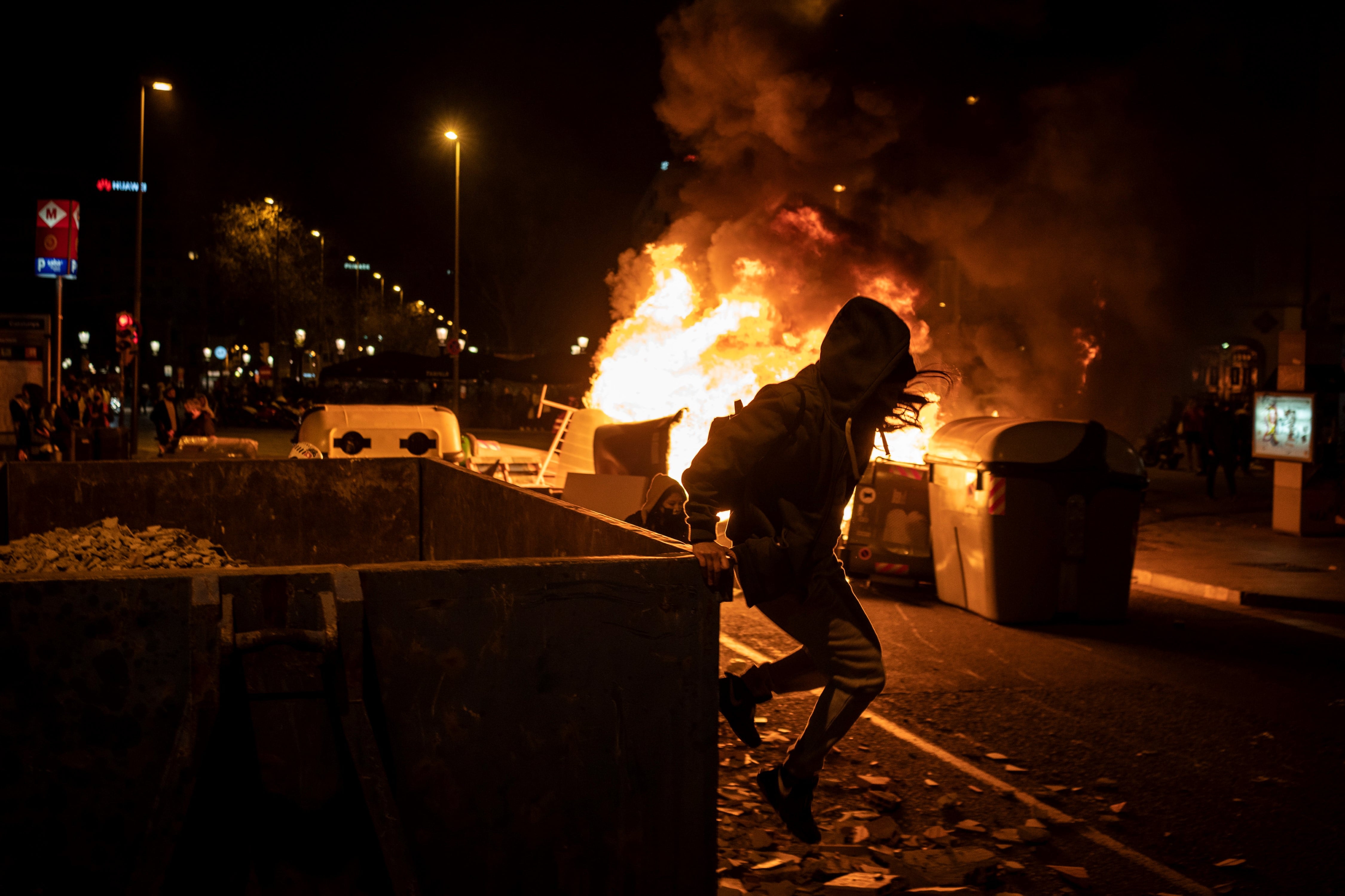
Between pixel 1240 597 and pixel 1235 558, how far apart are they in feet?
7.34

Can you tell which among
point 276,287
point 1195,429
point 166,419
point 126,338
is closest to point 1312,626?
point 1195,429

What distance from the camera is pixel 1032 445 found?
823 centimetres

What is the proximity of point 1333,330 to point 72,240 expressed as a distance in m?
22.2

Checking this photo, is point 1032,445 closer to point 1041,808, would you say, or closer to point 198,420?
point 1041,808

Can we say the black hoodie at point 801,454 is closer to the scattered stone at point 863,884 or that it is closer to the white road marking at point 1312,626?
the scattered stone at point 863,884

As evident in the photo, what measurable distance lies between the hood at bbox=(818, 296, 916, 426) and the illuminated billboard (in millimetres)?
11532

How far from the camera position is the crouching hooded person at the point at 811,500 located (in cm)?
345

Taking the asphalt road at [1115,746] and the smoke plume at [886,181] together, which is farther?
the smoke plume at [886,181]

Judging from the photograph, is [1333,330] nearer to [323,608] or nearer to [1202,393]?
[1202,393]

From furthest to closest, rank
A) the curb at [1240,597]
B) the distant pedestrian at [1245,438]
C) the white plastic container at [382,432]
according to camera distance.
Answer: the distant pedestrian at [1245,438] < the white plastic container at [382,432] < the curb at [1240,597]

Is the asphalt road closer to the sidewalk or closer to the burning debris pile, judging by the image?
the sidewalk

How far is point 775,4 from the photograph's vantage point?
1873 cm

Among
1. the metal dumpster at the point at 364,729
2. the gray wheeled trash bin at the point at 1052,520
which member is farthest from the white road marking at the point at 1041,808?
the gray wheeled trash bin at the point at 1052,520

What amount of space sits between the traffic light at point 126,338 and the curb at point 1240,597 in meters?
20.9
